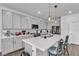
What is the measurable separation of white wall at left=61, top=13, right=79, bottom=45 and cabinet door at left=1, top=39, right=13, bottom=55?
3.58 meters

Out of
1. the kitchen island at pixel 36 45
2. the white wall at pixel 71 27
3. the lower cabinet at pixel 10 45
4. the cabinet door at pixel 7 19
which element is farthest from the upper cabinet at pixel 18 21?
the kitchen island at pixel 36 45

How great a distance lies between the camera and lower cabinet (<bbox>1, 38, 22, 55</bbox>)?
339cm

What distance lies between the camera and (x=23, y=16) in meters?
5.11

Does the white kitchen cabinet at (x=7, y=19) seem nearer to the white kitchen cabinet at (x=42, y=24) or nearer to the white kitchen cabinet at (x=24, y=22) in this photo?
the white kitchen cabinet at (x=24, y=22)

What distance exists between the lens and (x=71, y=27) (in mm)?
5730

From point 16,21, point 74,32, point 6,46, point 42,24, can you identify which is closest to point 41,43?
point 6,46

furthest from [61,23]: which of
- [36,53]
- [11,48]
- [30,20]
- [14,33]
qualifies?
[36,53]

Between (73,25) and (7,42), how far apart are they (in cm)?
431

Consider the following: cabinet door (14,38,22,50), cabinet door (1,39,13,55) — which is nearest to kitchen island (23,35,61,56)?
cabinet door (1,39,13,55)

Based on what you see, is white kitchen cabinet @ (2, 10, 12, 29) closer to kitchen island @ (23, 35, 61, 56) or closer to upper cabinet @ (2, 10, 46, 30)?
upper cabinet @ (2, 10, 46, 30)

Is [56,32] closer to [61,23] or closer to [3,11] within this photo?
[61,23]

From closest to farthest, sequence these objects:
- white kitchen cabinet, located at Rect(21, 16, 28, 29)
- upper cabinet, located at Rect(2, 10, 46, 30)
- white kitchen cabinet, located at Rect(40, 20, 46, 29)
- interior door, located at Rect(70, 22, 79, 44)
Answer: upper cabinet, located at Rect(2, 10, 46, 30) → white kitchen cabinet, located at Rect(21, 16, 28, 29) → interior door, located at Rect(70, 22, 79, 44) → white kitchen cabinet, located at Rect(40, 20, 46, 29)

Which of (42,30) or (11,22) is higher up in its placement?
(11,22)

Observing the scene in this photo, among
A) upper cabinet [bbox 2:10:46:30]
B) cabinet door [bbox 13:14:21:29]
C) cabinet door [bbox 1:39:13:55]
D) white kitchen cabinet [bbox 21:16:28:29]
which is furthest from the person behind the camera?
white kitchen cabinet [bbox 21:16:28:29]
